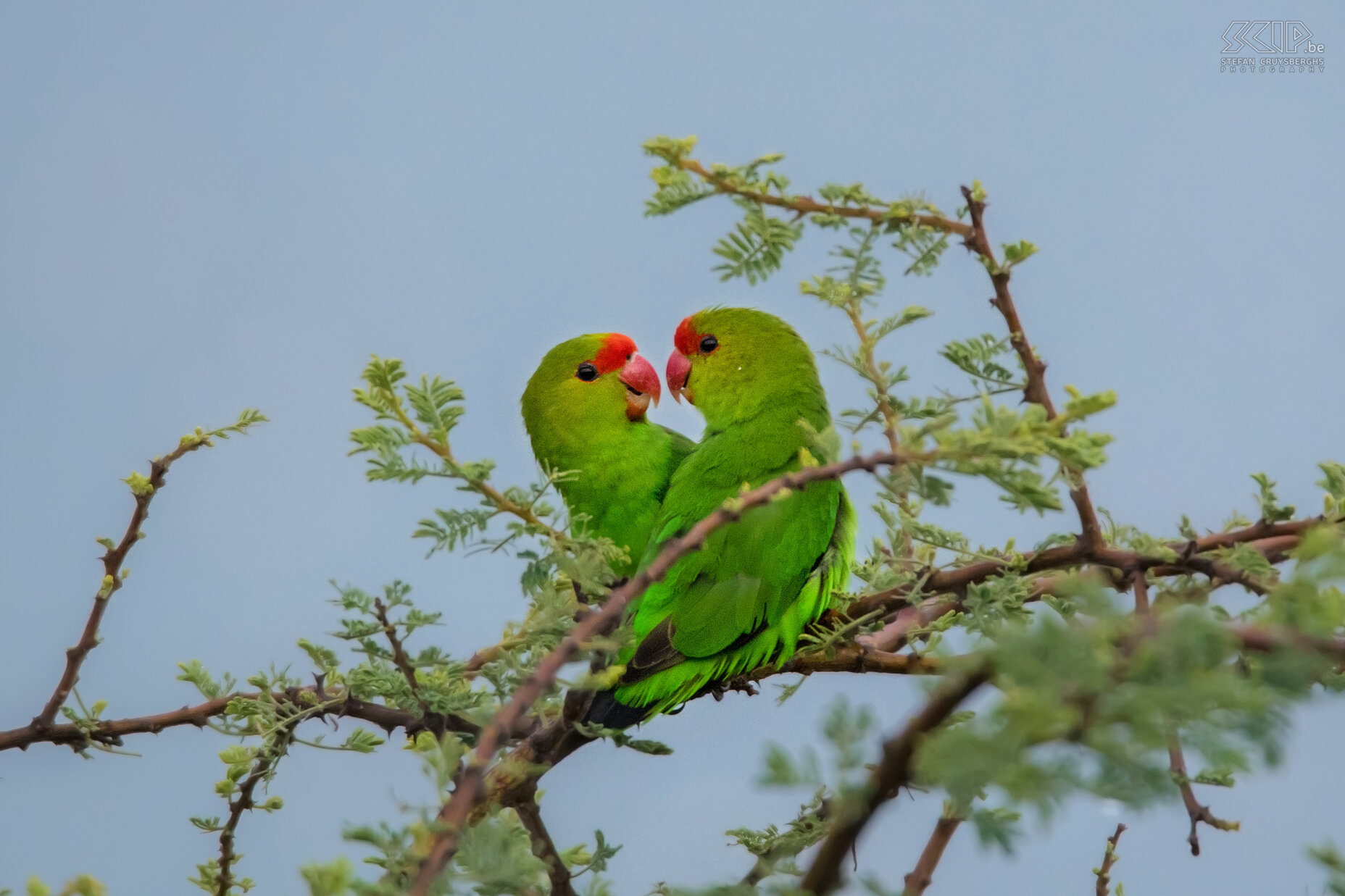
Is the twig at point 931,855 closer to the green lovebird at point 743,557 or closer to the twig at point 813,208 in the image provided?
the green lovebird at point 743,557

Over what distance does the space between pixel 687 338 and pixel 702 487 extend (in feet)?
1.29

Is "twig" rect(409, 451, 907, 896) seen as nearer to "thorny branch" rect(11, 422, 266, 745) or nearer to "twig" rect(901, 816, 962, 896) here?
"twig" rect(901, 816, 962, 896)

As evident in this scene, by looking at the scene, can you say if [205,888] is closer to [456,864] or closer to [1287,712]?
[456,864]

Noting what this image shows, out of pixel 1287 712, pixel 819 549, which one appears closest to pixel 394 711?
pixel 819 549

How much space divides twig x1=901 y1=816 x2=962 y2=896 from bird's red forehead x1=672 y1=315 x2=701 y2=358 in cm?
105

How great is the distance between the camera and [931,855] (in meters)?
1.03

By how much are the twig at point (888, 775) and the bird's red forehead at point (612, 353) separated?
4.83 ft

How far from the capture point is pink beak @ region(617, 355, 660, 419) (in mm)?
2037

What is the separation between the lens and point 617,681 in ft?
4.48

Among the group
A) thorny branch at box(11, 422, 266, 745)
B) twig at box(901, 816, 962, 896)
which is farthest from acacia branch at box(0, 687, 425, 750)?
twig at box(901, 816, 962, 896)

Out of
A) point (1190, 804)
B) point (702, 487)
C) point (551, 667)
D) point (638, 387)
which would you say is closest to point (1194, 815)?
point (1190, 804)

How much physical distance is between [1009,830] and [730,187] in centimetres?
69

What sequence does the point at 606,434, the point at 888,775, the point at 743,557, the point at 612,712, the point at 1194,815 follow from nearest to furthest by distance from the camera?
1. the point at 888,775
2. the point at 1194,815
3. the point at 612,712
4. the point at 743,557
5. the point at 606,434

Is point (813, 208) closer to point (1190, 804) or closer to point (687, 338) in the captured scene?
point (1190, 804)
